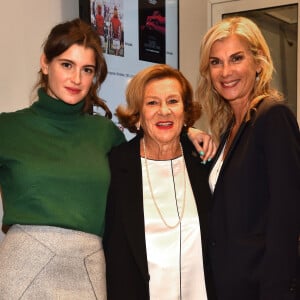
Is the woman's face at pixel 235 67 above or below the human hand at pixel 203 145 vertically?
above

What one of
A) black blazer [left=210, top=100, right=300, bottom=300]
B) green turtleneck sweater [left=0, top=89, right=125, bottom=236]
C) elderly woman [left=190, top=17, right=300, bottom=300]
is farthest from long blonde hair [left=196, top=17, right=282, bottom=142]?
green turtleneck sweater [left=0, top=89, right=125, bottom=236]

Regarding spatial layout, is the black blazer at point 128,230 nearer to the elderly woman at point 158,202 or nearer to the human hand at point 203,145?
the elderly woman at point 158,202

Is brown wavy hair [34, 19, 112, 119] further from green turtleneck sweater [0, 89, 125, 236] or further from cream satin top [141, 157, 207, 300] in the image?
cream satin top [141, 157, 207, 300]

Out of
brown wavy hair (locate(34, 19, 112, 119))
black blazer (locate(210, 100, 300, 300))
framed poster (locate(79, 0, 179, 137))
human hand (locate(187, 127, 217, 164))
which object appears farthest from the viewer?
framed poster (locate(79, 0, 179, 137))

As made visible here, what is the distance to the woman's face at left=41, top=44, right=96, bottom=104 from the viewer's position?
72.1 inches

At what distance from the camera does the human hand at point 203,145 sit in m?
2.07

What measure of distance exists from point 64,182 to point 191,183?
20.1 inches

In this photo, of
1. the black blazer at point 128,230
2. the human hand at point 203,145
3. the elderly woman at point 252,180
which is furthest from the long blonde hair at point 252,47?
the black blazer at point 128,230

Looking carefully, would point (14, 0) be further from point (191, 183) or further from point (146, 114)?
point (191, 183)

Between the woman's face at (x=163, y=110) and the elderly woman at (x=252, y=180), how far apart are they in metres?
0.17

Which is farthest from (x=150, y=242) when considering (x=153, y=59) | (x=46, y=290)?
(x=153, y=59)

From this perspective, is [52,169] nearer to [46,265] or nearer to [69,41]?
[46,265]

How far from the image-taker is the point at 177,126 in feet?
6.63

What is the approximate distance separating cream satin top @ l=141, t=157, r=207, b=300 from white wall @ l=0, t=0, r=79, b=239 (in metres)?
0.70
